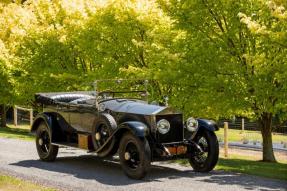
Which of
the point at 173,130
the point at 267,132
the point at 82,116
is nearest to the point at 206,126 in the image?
the point at 173,130

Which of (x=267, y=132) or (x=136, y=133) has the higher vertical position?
(x=136, y=133)

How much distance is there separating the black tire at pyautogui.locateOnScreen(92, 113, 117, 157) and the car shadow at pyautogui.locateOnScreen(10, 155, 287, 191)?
54 centimetres

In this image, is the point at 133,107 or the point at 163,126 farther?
the point at 133,107

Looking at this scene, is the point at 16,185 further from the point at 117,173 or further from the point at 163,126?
the point at 163,126

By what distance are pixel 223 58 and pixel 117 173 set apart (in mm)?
5908

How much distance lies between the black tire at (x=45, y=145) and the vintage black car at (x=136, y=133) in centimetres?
17

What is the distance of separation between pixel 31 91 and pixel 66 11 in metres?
4.40

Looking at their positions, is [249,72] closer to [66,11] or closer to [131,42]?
[131,42]

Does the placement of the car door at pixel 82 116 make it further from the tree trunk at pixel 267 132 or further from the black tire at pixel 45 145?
the tree trunk at pixel 267 132

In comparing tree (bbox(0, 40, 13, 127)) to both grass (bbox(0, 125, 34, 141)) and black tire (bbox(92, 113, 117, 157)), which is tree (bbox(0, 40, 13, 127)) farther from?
black tire (bbox(92, 113, 117, 157))

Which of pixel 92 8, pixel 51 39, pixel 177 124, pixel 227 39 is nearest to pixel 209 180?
pixel 177 124

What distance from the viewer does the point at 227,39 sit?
14938mm

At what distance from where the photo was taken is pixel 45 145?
12.8 meters

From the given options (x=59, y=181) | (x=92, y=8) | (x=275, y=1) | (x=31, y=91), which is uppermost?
(x=92, y=8)
